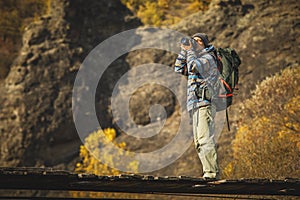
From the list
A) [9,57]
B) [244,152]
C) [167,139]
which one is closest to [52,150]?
[167,139]

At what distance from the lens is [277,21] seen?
51.4 metres

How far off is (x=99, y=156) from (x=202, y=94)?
46.8 m

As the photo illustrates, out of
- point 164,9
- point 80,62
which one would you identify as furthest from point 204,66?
point 164,9

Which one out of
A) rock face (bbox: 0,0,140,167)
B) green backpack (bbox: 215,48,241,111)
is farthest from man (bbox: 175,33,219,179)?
rock face (bbox: 0,0,140,167)

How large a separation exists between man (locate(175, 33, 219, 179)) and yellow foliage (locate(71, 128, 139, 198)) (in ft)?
134

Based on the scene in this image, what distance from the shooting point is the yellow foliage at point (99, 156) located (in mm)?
54219

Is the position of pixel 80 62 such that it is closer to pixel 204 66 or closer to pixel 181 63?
pixel 181 63

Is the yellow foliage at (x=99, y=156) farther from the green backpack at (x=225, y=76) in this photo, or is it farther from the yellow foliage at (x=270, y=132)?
the green backpack at (x=225, y=76)

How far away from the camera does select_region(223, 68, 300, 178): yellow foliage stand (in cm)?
3541

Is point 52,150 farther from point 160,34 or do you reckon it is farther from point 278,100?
point 278,100

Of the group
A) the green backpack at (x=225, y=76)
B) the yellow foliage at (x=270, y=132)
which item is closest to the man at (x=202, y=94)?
the green backpack at (x=225, y=76)

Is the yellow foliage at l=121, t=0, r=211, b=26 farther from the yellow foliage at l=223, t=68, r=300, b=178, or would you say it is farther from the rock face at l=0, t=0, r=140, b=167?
the yellow foliage at l=223, t=68, r=300, b=178

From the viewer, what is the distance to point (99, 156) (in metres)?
58.2

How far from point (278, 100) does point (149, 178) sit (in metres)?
37.7
